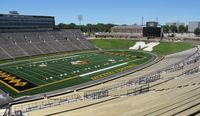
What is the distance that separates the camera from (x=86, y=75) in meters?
42.5

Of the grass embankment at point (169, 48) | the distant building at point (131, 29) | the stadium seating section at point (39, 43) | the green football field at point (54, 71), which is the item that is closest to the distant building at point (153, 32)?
the grass embankment at point (169, 48)

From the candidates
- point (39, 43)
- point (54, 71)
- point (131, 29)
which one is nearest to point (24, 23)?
point (39, 43)

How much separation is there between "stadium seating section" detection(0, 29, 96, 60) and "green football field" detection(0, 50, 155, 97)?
717 centimetres

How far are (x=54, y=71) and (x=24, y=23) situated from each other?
35024 mm

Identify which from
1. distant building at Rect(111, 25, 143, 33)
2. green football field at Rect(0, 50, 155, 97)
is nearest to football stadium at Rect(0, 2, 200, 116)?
green football field at Rect(0, 50, 155, 97)

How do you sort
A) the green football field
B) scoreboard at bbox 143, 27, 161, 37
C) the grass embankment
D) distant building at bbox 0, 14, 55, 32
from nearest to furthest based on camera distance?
1. the green football field
2. the grass embankment
3. distant building at bbox 0, 14, 55, 32
4. scoreboard at bbox 143, 27, 161, 37

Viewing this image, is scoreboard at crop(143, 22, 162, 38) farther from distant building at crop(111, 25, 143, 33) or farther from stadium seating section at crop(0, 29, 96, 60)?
distant building at crop(111, 25, 143, 33)

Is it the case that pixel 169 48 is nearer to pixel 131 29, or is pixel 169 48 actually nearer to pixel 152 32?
pixel 152 32

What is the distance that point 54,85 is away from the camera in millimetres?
36562

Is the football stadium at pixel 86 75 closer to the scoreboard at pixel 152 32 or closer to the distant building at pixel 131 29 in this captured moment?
the scoreboard at pixel 152 32

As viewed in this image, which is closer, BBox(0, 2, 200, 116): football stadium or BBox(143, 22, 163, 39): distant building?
BBox(0, 2, 200, 116): football stadium

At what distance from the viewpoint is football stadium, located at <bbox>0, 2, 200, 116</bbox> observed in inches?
748

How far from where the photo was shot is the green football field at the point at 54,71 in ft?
119

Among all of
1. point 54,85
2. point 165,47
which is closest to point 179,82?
point 54,85
